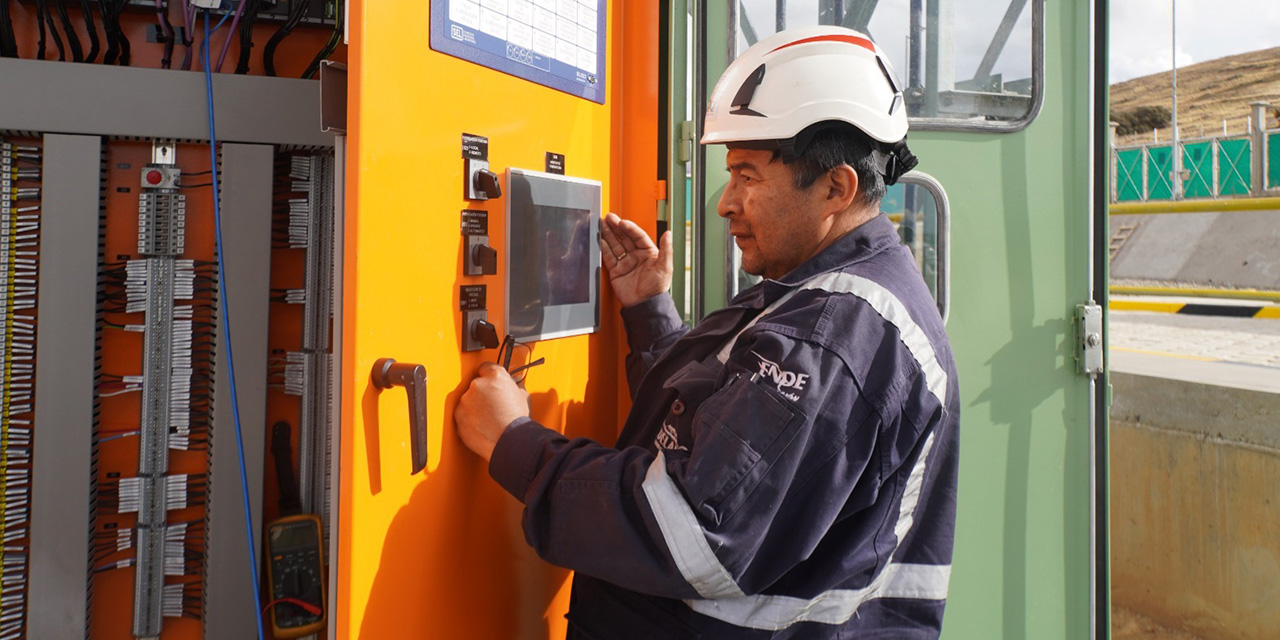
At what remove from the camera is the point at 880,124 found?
150 cm

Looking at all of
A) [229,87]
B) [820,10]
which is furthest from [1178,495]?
[229,87]

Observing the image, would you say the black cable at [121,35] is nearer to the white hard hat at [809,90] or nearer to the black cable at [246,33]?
the black cable at [246,33]

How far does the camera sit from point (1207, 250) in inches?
663

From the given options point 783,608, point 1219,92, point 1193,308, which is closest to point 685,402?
point 783,608

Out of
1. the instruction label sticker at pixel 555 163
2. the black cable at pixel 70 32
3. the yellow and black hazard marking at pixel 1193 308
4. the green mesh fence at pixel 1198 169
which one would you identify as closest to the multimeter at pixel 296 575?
the instruction label sticker at pixel 555 163

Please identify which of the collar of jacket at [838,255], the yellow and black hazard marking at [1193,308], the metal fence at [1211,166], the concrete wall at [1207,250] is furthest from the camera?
the concrete wall at [1207,250]

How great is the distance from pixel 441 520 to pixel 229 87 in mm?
1382

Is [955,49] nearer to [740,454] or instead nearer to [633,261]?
[633,261]

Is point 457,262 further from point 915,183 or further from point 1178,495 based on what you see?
point 1178,495

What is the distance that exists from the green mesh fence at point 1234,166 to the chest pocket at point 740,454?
15388 millimetres

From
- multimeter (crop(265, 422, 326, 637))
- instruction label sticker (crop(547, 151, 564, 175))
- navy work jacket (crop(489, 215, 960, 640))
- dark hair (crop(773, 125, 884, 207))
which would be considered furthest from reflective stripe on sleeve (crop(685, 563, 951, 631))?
multimeter (crop(265, 422, 326, 637))

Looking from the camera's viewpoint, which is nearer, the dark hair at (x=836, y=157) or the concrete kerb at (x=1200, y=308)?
the dark hair at (x=836, y=157)

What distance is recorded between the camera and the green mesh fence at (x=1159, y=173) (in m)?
14.7

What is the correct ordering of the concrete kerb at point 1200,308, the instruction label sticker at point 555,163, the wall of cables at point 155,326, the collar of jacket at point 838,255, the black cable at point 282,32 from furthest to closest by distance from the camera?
the concrete kerb at point 1200,308 < the black cable at point 282,32 < the wall of cables at point 155,326 < the instruction label sticker at point 555,163 < the collar of jacket at point 838,255
